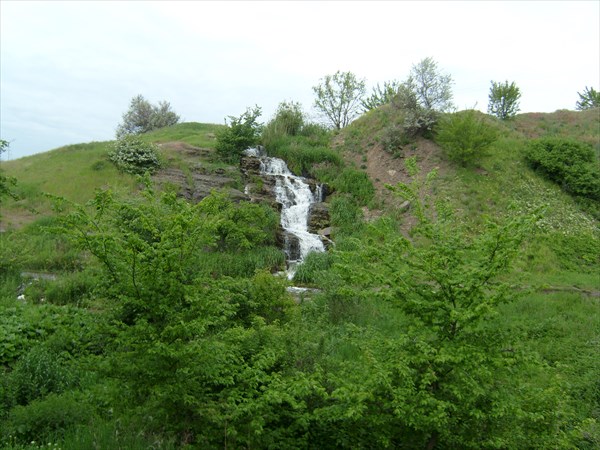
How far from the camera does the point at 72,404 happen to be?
5398 mm

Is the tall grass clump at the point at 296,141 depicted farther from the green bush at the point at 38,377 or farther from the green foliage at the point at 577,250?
the green bush at the point at 38,377

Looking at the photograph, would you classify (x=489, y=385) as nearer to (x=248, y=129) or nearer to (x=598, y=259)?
(x=598, y=259)

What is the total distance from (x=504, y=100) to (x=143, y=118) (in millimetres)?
27456

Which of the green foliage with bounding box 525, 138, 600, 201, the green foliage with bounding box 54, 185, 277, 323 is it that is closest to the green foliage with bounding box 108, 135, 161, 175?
the green foliage with bounding box 54, 185, 277, 323

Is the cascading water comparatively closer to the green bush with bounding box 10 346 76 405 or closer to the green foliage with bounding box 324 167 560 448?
the green bush with bounding box 10 346 76 405

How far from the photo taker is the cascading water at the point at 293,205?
1647 centimetres

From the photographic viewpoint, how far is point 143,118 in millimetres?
40344

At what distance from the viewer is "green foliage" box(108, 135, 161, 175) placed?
67.9 feet

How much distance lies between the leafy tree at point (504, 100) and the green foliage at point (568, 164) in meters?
10.2

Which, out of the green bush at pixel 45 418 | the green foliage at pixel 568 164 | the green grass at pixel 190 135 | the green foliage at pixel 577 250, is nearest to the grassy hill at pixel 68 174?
the green grass at pixel 190 135

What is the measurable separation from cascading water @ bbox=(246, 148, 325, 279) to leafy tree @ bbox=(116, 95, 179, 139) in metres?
19.6

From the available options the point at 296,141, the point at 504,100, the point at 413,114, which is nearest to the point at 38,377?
the point at 296,141

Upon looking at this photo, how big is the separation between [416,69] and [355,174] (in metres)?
7.00

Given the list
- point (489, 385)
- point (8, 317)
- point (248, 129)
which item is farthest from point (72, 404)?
point (248, 129)
